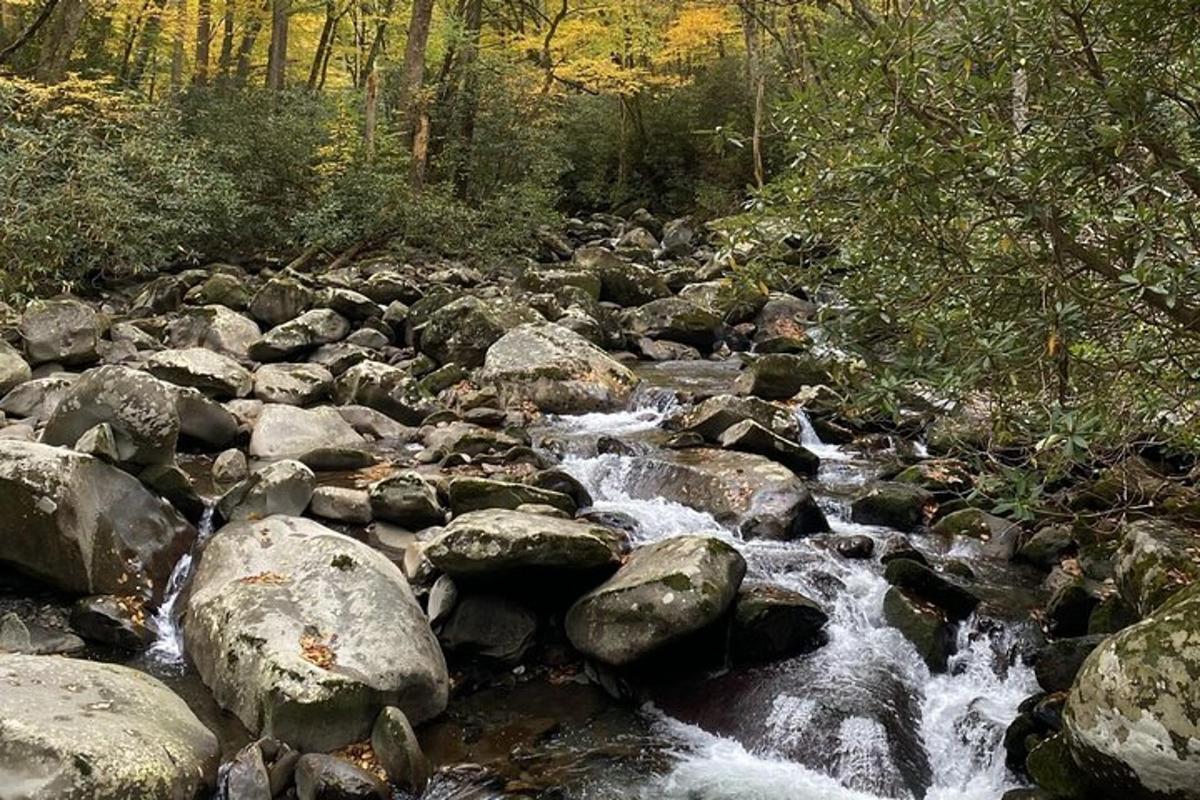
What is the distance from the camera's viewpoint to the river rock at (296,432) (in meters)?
9.20

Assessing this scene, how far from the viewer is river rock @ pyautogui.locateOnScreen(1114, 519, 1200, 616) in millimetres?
5234

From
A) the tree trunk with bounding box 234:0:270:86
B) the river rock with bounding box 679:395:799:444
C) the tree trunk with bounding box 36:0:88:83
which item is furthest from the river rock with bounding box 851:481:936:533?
the tree trunk with bounding box 234:0:270:86

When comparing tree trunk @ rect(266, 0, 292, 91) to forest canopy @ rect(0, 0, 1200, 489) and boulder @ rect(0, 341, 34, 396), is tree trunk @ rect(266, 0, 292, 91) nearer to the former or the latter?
forest canopy @ rect(0, 0, 1200, 489)

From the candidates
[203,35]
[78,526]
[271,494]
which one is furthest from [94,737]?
[203,35]

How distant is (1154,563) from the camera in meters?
5.44

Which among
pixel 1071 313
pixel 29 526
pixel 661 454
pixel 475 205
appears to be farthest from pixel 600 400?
pixel 475 205

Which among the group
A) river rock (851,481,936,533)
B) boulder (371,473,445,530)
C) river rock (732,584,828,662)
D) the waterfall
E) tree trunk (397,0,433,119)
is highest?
tree trunk (397,0,433,119)

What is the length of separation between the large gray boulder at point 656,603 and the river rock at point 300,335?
780cm

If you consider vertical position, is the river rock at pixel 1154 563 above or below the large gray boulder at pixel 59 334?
above

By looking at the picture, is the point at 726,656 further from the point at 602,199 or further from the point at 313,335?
the point at 602,199

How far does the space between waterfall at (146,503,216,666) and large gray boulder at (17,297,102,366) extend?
208 inches

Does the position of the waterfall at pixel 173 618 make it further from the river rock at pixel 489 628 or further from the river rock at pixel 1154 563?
the river rock at pixel 1154 563

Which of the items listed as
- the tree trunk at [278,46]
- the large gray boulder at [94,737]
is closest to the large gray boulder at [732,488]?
the large gray boulder at [94,737]

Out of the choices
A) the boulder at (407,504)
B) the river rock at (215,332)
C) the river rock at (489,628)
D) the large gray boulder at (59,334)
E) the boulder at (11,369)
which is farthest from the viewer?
the river rock at (215,332)
